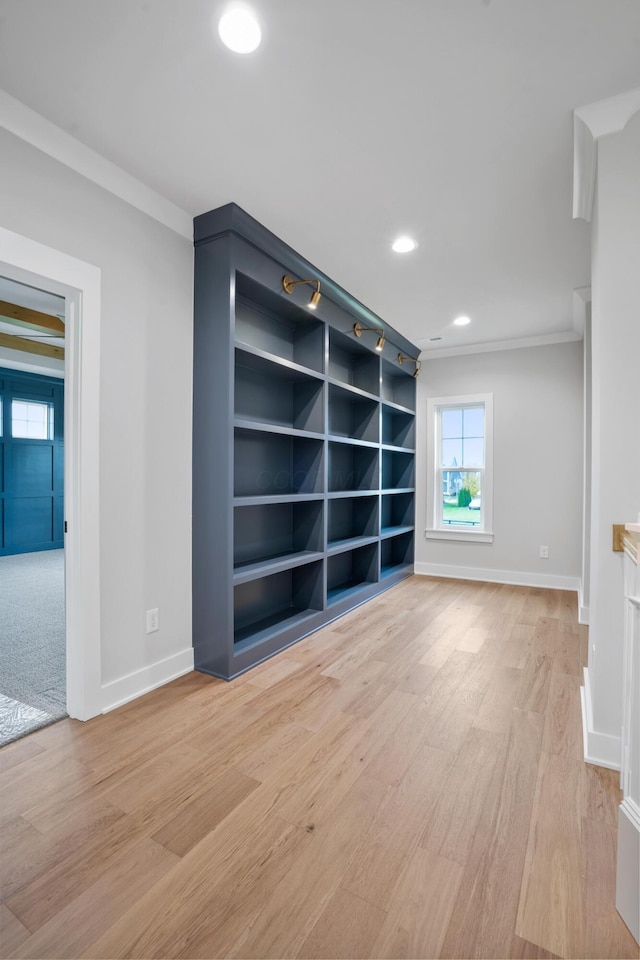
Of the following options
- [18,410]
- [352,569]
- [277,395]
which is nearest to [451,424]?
[352,569]

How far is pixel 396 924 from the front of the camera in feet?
3.77

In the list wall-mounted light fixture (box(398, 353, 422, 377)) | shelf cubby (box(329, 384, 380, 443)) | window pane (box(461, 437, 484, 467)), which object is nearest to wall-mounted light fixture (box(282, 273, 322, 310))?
shelf cubby (box(329, 384, 380, 443))

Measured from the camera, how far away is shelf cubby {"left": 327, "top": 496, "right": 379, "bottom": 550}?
426cm

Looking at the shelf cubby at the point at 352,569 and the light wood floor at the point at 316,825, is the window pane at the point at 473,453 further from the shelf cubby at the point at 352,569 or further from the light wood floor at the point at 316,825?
the light wood floor at the point at 316,825

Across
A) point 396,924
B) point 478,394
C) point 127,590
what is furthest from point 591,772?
point 478,394

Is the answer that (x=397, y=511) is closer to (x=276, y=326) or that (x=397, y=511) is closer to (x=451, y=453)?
(x=451, y=453)

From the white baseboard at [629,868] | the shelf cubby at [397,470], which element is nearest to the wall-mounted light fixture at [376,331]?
the shelf cubby at [397,470]

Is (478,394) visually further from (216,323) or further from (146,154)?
(146,154)

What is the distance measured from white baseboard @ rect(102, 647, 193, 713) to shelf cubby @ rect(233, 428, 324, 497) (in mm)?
1067

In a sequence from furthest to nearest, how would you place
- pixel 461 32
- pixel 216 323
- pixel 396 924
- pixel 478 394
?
1. pixel 478 394
2. pixel 216 323
3. pixel 461 32
4. pixel 396 924

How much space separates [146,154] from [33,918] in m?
2.76

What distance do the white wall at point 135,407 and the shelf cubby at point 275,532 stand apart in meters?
0.51

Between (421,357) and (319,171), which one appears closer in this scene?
(319,171)

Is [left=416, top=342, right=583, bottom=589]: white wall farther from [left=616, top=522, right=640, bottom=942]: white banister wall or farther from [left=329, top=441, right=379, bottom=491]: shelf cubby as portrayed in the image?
[left=616, top=522, right=640, bottom=942]: white banister wall
